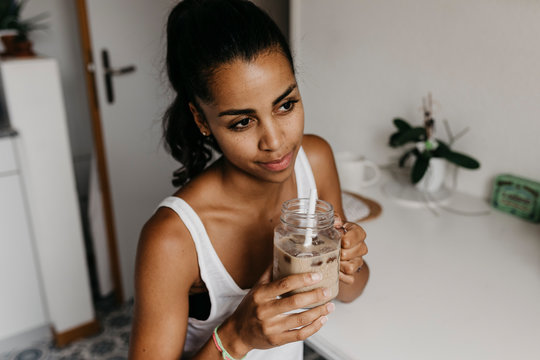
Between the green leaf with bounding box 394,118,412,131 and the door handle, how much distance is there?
1.36 metres

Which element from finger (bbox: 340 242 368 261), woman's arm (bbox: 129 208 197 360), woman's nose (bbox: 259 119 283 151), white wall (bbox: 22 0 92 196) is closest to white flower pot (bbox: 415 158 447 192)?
finger (bbox: 340 242 368 261)

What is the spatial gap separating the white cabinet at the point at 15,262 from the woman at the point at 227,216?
49.3 inches

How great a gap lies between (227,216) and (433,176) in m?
0.86

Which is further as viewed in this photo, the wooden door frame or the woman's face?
the wooden door frame

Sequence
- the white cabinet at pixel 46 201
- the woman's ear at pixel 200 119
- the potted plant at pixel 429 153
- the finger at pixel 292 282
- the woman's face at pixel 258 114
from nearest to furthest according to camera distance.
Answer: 1. the finger at pixel 292 282
2. the woman's face at pixel 258 114
3. the woman's ear at pixel 200 119
4. the potted plant at pixel 429 153
5. the white cabinet at pixel 46 201

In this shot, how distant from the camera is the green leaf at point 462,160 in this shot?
1.40 m

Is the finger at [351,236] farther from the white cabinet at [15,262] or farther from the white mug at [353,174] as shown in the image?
the white cabinet at [15,262]

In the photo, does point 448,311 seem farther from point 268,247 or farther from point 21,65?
point 21,65

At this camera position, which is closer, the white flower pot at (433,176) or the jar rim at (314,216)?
the jar rim at (314,216)

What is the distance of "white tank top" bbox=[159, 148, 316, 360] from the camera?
881mm

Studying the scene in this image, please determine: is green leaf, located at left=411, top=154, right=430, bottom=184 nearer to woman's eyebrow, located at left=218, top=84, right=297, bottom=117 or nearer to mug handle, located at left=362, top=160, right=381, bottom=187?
mug handle, located at left=362, top=160, right=381, bottom=187

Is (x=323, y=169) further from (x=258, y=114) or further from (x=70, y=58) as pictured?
(x=70, y=58)

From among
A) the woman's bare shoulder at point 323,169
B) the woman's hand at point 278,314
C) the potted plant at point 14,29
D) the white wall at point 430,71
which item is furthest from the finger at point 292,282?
the potted plant at point 14,29

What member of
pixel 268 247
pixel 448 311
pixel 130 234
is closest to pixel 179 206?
pixel 268 247
